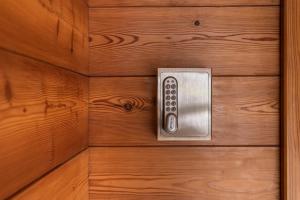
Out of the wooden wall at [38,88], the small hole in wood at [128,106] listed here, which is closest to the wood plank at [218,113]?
the small hole in wood at [128,106]

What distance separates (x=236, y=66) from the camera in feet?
2.93

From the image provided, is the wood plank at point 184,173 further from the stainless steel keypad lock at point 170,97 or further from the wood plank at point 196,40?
the wood plank at point 196,40

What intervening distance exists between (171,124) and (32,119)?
384mm

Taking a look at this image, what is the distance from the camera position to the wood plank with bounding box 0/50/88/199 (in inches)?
17.3

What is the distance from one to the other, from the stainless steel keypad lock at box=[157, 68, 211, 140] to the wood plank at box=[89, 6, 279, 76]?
2.1 inches

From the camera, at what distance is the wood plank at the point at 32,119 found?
44cm

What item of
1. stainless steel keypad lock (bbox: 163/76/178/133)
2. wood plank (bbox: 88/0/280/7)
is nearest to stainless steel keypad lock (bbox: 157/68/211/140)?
stainless steel keypad lock (bbox: 163/76/178/133)

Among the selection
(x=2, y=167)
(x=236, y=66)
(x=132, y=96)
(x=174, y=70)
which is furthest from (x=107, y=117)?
(x=2, y=167)

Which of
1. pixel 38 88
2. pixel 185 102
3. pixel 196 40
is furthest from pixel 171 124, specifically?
pixel 38 88

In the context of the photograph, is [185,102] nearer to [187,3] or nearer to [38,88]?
[187,3]

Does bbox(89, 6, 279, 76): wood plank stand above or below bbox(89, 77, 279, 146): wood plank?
above

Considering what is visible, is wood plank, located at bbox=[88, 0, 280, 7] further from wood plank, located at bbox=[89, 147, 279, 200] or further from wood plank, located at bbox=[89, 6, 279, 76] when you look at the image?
wood plank, located at bbox=[89, 147, 279, 200]

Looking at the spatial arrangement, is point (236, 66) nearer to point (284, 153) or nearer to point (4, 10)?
point (284, 153)

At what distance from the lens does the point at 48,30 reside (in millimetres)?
603
